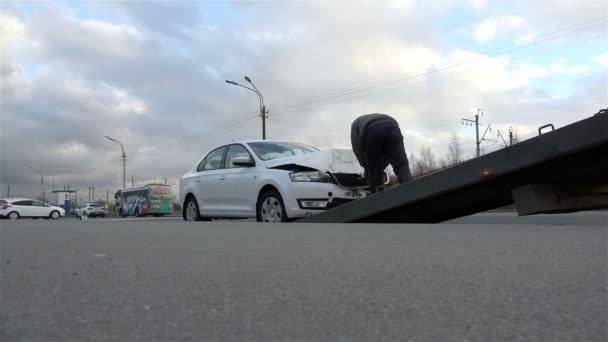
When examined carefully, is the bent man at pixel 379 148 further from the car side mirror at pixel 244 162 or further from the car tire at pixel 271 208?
the car side mirror at pixel 244 162

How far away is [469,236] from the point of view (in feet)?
13.8

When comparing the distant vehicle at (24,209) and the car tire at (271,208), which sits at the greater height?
the distant vehicle at (24,209)

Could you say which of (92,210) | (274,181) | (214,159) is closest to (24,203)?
(92,210)

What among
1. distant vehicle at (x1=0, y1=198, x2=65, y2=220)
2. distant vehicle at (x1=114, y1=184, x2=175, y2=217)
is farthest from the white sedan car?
distant vehicle at (x1=114, y1=184, x2=175, y2=217)

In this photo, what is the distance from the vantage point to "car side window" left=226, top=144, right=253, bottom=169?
8438mm

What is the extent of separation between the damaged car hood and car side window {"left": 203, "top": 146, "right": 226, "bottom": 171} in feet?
5.30

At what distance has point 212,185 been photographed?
8953 mm

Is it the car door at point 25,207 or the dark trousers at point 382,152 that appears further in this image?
the car door at point 25,207

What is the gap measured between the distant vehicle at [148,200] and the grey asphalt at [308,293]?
4420 centimetres

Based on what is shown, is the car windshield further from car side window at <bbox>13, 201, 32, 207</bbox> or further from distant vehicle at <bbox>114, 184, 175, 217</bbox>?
distant vehicle at <bbox>114, 184, 175, 217</bbox>

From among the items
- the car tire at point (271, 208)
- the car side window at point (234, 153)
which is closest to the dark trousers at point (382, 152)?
the car tire at point (271, 208)

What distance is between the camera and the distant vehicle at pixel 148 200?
150 ft

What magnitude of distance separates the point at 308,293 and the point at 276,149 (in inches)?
254

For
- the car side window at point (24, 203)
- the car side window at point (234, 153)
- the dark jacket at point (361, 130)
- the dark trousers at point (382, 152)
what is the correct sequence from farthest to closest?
the car side window at point (24, 203), the car side window at point (234, 153), the dark jacket at point (361, 130), the dark trousers at point (382, 152)
